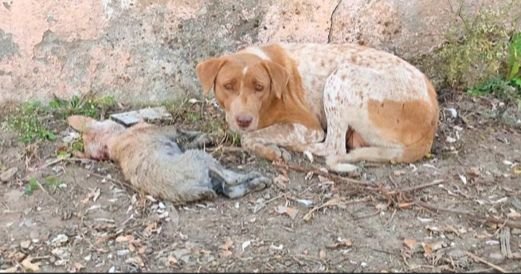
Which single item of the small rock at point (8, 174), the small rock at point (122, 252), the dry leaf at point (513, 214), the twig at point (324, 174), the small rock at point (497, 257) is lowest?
the dry leaf at point (513, 214)

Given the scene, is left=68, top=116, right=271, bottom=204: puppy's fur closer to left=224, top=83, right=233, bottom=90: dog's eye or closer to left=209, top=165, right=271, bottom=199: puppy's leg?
left=209, top=165, right=271, bottom=199: puppy's leg

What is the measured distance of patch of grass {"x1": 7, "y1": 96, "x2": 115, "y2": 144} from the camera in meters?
5.66

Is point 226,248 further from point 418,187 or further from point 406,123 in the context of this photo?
point 406,123

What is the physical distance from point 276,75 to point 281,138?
1.38 feet

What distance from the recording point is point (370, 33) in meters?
6.27

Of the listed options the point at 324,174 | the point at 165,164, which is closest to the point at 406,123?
the point at 324,174

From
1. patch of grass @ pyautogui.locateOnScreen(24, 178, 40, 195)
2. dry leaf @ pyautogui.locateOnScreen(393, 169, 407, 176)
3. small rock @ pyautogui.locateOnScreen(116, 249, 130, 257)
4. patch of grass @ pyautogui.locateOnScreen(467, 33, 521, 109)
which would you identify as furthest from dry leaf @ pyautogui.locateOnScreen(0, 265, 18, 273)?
patch of grass @ pyautogui.locateOnScreen(467, 33, 521, 109)

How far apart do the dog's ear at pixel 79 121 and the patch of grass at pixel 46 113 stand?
0.14m

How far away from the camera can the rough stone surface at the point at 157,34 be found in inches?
233

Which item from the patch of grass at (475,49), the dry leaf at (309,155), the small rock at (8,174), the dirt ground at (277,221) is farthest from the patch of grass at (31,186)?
the patch of grass at (475,49)

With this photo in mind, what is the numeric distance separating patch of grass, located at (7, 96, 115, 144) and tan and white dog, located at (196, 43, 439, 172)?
93 cm

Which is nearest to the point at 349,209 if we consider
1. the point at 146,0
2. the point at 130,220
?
the point at 130,220

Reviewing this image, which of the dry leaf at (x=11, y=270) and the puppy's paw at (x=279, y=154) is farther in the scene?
the puppy's paw at (x=279, y=154)

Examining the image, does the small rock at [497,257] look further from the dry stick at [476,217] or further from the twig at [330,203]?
the twig at [330,203]
